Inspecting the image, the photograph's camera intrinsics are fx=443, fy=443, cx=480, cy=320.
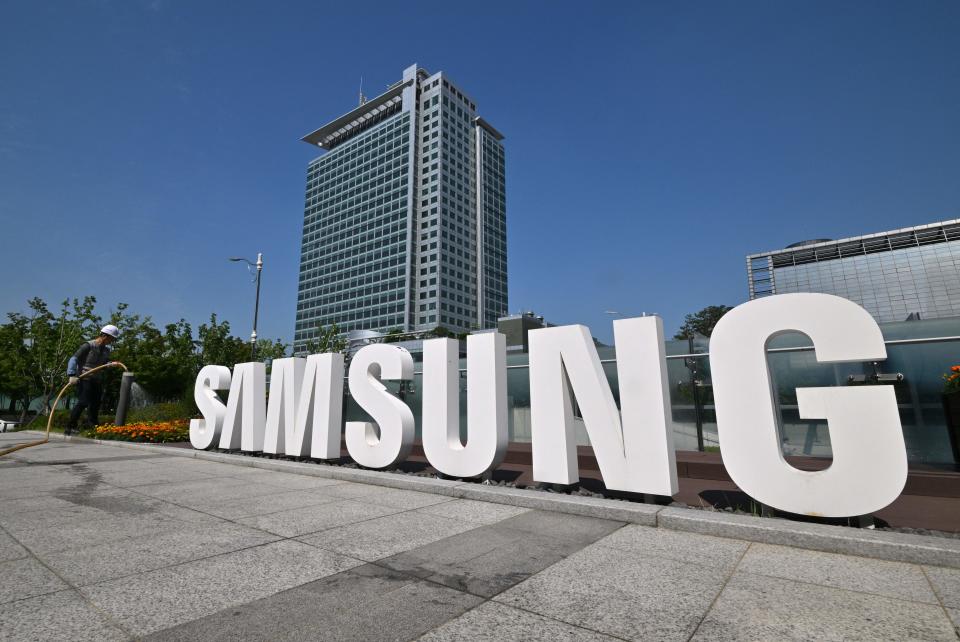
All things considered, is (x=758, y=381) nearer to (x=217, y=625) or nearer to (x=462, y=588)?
(x=462, y=588)

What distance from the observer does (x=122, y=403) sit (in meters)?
14.7

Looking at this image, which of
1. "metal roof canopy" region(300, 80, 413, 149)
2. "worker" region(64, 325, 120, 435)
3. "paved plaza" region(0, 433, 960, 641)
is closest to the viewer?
"paved plaza" region(0, 433, 960, 641)

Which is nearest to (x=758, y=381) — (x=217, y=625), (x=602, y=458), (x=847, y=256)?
(x=602, y=458)

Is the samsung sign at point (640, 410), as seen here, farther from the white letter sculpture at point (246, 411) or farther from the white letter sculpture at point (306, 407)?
the white letter sculpture at point (246, 411)

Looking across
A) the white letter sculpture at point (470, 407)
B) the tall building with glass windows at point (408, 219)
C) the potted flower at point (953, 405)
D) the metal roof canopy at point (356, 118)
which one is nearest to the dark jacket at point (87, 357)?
the white letter sculpture at point (470, 407)

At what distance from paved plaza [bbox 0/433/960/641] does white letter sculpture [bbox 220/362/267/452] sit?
14.7 ft

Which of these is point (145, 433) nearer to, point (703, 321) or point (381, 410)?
point (381, 410)

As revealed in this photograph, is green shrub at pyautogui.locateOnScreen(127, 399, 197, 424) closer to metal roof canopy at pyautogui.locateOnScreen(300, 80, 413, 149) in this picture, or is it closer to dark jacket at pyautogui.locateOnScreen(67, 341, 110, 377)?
dark jacket at pyautogui.locateOnScreen(67, 341, 110, 377)

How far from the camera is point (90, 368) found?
1232 centimetres

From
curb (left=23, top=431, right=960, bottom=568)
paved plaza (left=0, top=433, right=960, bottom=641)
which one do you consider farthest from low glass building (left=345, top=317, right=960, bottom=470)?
paved plaza (left=0, top=433, right=960, bottom=641)

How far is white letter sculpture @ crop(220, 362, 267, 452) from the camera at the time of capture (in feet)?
31.5

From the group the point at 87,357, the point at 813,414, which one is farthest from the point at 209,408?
the point at 813,414

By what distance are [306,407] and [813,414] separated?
315 inches

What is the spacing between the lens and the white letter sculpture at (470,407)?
6.37 metres
